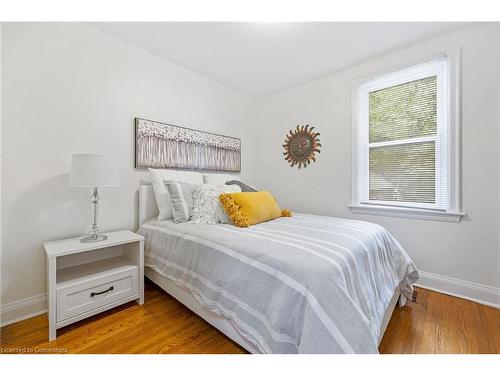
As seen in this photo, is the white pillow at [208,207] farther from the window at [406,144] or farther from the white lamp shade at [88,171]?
the window at [406,144]

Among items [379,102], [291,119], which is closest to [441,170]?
[379,102]

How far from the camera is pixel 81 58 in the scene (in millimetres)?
1789

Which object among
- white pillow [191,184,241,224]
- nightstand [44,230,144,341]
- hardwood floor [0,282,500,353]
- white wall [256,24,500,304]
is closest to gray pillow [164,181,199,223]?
white pillow [191,184,241,224]

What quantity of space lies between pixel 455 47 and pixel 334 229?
198 centimetres

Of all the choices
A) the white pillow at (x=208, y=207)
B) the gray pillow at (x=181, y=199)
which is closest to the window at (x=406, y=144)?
the white pillow at (x=208, y=207)

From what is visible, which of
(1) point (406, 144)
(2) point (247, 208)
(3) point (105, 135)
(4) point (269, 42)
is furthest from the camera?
(1) point (406, 144)

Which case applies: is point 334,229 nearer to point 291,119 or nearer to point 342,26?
point 342,26

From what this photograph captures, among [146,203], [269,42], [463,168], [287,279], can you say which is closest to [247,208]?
[287,279]

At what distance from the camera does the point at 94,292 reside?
1.48 metres

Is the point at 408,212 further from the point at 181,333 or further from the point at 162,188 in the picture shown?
the point at 162,188

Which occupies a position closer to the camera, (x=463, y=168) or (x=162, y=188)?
(x=463, y=168)

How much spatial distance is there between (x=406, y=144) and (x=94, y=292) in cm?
305

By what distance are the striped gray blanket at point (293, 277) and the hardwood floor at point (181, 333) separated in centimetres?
23

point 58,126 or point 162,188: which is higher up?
point 58,126
